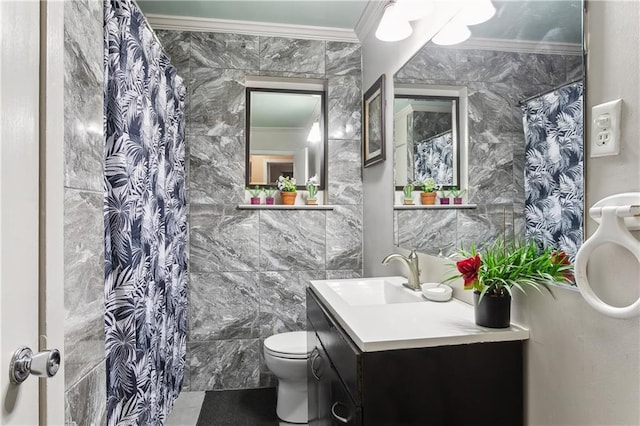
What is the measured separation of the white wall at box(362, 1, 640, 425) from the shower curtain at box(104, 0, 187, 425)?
134 cm

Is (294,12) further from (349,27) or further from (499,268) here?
(499,268)

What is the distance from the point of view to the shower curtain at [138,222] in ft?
4.34

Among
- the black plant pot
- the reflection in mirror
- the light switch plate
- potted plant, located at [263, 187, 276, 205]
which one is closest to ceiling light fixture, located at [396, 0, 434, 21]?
the reflection in mirror

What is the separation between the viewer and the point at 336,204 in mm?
2775

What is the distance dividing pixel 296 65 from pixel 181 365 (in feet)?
7.09

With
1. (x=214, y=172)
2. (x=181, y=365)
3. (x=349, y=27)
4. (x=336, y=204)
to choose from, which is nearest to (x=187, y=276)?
(x=181, y=365)

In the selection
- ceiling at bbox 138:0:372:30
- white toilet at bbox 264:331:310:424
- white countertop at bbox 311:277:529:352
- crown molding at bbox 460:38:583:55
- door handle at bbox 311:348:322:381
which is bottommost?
white toilet at bbox 264:331:310:424

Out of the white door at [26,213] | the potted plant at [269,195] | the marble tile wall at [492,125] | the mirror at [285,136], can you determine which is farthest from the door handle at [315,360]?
the mirror at [285,136]

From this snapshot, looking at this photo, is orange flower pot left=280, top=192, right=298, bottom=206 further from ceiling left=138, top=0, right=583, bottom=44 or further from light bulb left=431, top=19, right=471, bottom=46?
light bulb left=431, top=19, right=471, bottom=46

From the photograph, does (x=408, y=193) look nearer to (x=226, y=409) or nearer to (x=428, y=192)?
(x=428, y=192)

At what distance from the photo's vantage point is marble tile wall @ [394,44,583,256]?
109cm

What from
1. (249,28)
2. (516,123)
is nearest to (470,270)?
(516,123)

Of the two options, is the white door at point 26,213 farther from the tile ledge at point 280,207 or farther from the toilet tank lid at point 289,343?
the tile ledge at point 280,207

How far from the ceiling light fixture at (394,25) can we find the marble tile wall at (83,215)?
1.24 m
